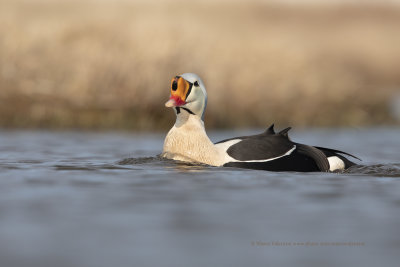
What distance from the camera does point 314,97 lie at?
18.0 metres

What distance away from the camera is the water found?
4.30m

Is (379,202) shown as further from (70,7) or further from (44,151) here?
(70,7)

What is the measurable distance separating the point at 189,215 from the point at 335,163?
4067mm

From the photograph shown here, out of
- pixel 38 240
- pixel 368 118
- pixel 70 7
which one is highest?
pixel 70 7

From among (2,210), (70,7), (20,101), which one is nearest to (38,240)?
(2,210)

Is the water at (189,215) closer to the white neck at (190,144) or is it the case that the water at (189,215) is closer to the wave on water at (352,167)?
the wave on water at (352,167)

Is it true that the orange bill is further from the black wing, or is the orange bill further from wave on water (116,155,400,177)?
the black wing

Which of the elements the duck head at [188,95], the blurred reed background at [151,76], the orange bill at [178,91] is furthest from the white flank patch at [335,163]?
the blurred reed background at [151,76]

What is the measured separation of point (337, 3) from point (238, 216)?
1980 inches

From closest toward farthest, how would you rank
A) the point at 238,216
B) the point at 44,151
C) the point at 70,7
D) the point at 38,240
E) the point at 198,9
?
1. the point at 38,240
2. the point at 238,216
3. the point at 44,151
4. the point at 70,7
5. the point at 198,9

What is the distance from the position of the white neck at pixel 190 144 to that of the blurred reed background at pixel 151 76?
21.0ft

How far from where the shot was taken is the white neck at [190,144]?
333 inches

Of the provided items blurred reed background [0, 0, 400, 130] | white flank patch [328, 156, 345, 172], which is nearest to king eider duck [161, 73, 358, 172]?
white flank patch [328, 156, 345, 172]

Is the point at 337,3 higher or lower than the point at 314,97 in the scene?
higher
